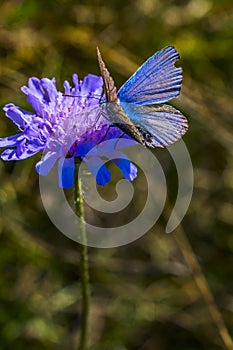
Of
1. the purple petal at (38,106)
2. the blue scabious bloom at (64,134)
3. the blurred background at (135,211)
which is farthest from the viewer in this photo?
the blurred background at (135,211)

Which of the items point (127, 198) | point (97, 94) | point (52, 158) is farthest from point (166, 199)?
point (52, 158)

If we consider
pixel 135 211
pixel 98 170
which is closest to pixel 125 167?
pixel 98 170

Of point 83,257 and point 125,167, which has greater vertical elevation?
point 125,167

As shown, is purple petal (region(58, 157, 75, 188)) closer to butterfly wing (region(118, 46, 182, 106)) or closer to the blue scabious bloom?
the blue scabious bloom

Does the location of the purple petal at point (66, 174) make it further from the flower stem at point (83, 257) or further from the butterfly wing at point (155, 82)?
the butterfly wing at point (155, 82)

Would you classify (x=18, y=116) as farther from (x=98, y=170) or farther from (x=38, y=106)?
(x=98, y=170)

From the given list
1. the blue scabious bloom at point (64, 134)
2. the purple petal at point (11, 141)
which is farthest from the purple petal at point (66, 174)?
the purple petal at point (11, 141)

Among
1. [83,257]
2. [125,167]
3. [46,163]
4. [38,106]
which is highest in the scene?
[38,106]
